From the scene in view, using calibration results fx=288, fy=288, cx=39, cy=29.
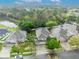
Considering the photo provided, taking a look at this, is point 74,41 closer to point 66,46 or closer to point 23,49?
point 66,46

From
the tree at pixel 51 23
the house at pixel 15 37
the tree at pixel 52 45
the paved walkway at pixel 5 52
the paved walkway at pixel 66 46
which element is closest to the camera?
the paved walkway at pixel 5 52

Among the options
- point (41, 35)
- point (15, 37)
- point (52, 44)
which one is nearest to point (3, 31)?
point (15, 37)

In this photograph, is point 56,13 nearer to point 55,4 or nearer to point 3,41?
point 55,4

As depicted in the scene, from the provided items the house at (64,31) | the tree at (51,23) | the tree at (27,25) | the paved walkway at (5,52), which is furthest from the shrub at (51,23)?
the paved walkway at (5,52)

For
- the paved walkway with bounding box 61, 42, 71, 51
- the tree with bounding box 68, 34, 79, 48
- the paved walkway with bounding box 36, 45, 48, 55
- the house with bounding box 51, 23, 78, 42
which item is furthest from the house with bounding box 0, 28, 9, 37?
the tree with bounding box 68, 34, 79, 48

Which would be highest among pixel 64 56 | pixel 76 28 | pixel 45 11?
pixel 45 11

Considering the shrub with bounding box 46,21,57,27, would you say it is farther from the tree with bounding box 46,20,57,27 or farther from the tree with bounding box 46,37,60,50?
the tree with bounding box 46,37,60,50

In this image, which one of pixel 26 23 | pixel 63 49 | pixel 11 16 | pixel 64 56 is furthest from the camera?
pixel 11 16

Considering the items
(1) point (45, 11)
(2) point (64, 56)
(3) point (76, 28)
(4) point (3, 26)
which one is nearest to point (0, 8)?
(4) point (3, 26)

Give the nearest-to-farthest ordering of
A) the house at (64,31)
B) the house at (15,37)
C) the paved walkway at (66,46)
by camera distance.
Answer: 1. the paved walkway at (66,46)
2. the house at (15,37)
3. the house at (64,31)

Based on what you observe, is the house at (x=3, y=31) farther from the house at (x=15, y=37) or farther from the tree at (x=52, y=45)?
the tree at (x=52, y=45)

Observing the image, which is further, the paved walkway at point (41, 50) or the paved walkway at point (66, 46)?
the paved walkway at point (66, 46)
